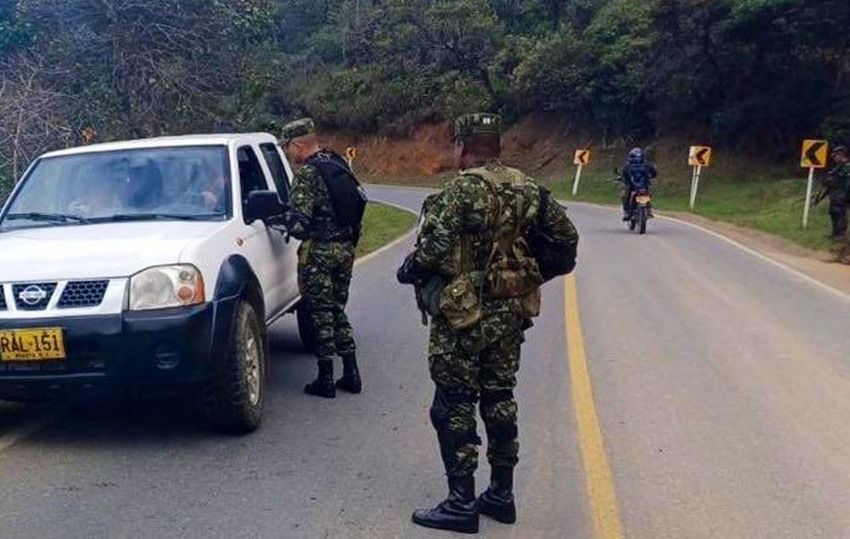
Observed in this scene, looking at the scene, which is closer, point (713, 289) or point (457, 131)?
point (457, 131)

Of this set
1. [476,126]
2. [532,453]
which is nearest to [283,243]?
[532,453]

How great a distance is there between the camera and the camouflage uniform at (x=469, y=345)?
16.7 feet

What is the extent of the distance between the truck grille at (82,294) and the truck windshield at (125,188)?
125 centimetres

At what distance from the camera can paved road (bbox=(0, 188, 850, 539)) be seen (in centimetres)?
546

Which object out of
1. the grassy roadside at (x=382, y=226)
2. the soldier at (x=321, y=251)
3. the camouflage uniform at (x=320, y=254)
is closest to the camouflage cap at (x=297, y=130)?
the soldier at (x=321, y=251)

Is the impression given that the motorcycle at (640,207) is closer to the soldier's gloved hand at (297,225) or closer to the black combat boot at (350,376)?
the black combat boot at (350,376)

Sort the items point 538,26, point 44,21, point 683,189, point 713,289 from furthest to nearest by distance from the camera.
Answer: point 538,26
point 683,189
point 44,21
point 713,289

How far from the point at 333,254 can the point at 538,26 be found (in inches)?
2012

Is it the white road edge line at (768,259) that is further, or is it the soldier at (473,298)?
the white road edge line at (768,259)

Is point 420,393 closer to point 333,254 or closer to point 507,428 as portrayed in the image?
point 333,254

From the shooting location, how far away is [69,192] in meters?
7.86

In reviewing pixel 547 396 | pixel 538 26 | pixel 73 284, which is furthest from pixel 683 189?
pixel 73 284

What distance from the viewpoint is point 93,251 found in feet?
21.3

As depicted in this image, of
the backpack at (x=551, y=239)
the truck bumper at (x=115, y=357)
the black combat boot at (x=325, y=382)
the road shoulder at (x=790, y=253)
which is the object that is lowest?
the road shoulder at (x=790, y=253)
